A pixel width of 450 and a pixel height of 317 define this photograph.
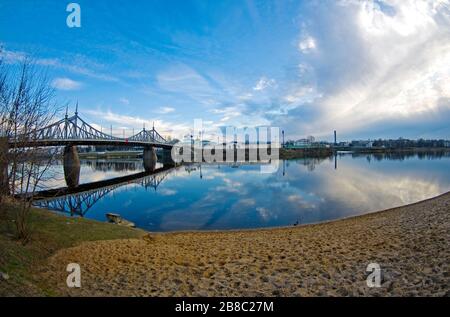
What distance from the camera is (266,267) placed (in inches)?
256

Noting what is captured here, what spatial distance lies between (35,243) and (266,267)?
23.1 ft

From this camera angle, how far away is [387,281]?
17.3 ft

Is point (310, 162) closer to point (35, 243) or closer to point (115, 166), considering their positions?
point (115, 166)

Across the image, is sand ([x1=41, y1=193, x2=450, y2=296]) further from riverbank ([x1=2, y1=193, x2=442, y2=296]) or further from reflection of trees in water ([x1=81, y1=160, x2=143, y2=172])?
reflection of trees in water ([x1=81, y1=160, x2=143, y2=172])

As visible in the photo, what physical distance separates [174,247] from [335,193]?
2164cm

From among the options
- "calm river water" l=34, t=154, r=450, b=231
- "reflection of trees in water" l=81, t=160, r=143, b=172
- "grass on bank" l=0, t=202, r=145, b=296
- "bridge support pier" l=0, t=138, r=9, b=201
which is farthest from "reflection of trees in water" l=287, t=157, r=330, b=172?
"bridge support pier" l=0, t=138, r=9, b=201

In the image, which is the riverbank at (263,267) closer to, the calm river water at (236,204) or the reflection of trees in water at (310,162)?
the calm river water at (236,204)

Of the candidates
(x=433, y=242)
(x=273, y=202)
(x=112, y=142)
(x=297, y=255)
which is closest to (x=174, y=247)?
(x=297, y=255)

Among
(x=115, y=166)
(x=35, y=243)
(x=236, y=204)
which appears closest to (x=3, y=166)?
(x=35, y=243)

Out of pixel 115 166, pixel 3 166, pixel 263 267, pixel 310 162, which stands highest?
pixel 3 166

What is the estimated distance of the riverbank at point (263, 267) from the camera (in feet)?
16.9

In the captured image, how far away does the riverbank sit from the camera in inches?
203

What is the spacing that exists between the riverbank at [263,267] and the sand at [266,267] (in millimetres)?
18
